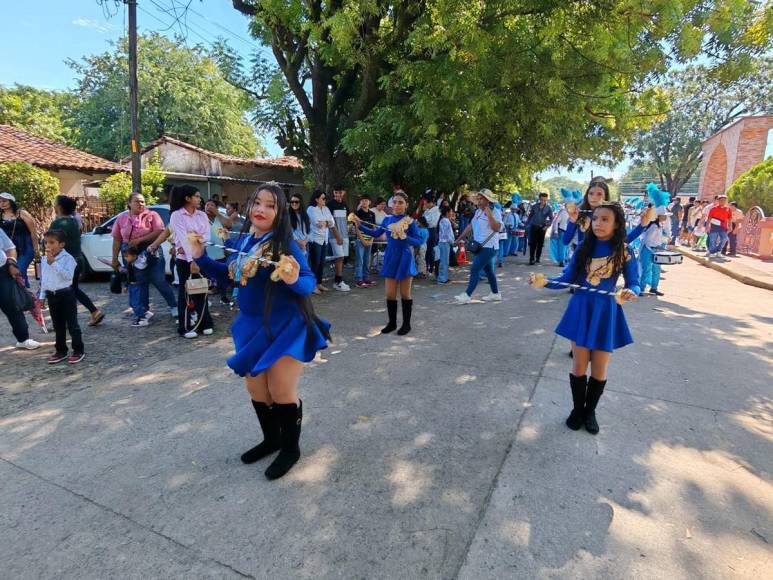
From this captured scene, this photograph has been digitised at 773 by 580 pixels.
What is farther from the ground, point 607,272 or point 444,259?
point 607,272

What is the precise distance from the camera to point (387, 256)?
230 inches

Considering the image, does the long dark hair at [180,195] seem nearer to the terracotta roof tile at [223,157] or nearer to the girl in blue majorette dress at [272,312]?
the girl in blue majorette dress at [272,312]

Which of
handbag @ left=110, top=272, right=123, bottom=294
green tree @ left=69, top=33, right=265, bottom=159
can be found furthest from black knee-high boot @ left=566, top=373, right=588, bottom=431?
green tree @ left=69, top=33, right=265, bottom=159

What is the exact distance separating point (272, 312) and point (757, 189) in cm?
2084

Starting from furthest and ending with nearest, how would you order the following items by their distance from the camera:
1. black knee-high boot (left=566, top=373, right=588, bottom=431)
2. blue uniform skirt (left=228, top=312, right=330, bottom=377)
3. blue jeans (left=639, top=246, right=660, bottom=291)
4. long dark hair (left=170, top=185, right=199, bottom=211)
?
blue jeans (left=639, top=246, right=660, bottom=291), long dark hair (left=170, top=185, right=199, bottom=211), black knee-high boot (left=566, top=373, right=588, bottom=431), blue uniform skirt (left=228, top=312, right=330, bottom=377)

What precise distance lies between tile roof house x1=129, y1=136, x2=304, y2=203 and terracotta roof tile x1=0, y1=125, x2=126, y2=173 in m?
2.38

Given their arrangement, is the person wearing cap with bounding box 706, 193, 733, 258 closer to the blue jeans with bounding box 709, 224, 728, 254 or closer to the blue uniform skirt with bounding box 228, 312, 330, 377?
the blue jeans with bounding box 709, 224, 728, 254

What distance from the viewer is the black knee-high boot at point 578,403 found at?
349 centimetres

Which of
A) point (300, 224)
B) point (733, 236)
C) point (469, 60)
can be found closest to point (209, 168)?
point (300, 224)

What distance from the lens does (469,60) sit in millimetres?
7199

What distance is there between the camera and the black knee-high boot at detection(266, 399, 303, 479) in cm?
284

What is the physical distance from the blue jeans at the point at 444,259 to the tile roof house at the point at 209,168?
42.3 feet

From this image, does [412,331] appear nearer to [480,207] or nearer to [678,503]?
[480,207]

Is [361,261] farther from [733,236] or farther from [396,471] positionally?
[733,236]
